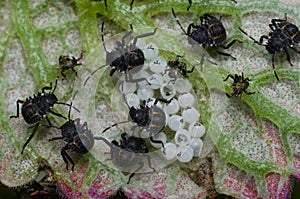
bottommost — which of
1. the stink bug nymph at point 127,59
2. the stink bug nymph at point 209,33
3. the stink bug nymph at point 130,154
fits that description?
the stink bug nymph at point 130,154

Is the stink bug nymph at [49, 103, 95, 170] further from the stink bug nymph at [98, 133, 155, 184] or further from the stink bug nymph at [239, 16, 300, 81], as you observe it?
the stink bug nymph at [239, 16, 300, 81]

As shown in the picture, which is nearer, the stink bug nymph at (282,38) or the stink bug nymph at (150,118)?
the stink bug nymph at (150,118)

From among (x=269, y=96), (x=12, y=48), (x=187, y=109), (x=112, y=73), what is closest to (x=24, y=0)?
(x=12, y=48)

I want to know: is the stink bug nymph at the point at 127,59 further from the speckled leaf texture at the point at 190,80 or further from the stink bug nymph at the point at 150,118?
the stink bug nymph at the point at 150,118

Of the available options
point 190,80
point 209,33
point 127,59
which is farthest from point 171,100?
point 209,33

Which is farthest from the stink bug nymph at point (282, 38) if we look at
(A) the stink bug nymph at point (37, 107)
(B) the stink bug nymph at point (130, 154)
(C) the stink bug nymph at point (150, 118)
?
(A) the stink bug nymph at point (37, 107)

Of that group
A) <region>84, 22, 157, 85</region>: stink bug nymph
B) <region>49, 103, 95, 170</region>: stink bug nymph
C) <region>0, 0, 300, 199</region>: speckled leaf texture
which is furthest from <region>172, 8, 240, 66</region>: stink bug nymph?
<region>49, 103, 95, 170</region>: stink bug nymph
